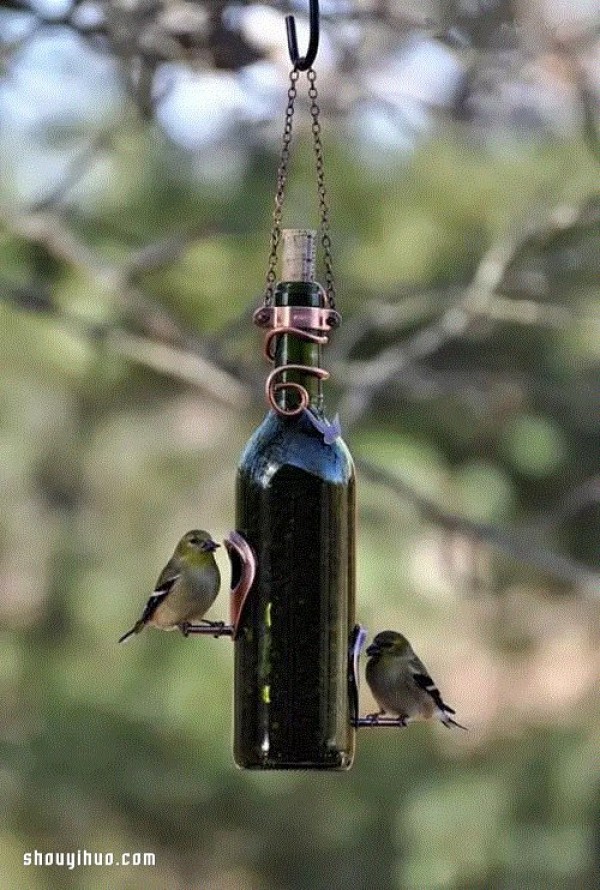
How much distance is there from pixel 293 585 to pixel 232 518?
11.8 ft

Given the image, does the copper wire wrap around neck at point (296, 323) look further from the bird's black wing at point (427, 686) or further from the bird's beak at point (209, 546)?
the bird's black wing at point (427, 686)

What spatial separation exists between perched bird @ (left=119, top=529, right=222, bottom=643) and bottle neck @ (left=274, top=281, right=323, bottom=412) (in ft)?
0.82

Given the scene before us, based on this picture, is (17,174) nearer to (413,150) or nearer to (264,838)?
(413,150)

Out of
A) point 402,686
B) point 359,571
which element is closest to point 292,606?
point 402,686

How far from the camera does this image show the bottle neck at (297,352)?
8.70 ft

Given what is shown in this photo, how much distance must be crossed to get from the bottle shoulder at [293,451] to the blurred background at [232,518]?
3.14 meters

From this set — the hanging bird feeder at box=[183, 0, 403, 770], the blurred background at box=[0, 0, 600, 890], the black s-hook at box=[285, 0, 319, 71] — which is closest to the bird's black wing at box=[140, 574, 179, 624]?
the hanging bird feeder at box=[183, 0, 403, 770]

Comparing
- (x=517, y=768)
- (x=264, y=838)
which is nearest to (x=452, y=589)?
(x=517, y=768)

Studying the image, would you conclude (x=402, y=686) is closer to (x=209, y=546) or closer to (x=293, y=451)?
(x=209, y=546)

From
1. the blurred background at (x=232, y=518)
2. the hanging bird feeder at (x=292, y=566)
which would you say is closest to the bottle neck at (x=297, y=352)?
the hanging bird feeder at (x=292, y=566)

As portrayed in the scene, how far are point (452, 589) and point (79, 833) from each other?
1310mm

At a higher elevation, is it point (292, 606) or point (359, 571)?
point (359, 571)

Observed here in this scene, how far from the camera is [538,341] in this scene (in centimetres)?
690

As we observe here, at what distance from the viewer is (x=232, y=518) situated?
627 cm
